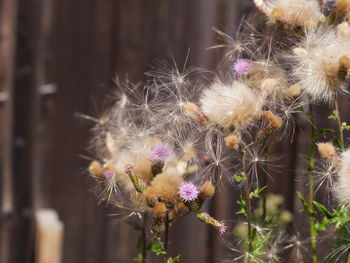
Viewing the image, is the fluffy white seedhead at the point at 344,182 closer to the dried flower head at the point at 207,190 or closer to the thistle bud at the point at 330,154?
the thistle bud at the point at 330,154

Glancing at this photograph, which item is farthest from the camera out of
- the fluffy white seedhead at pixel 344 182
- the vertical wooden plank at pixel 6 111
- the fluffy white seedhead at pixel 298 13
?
the vertical wooden plank at pixel 6 111

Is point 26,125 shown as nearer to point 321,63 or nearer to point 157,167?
point 157,167

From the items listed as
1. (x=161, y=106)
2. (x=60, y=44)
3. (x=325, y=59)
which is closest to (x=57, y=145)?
(x=60, y=44)

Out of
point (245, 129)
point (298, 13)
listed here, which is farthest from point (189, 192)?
point (298, 13)

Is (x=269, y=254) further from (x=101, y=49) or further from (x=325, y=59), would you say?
(x=101, y=49)

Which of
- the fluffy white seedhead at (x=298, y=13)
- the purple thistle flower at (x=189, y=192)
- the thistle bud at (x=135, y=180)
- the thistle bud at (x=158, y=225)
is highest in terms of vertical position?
the fluffy white seedhead at (x=298, y=13)

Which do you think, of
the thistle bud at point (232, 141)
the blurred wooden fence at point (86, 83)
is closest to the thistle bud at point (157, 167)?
the thistle bud at point (232, 141)
